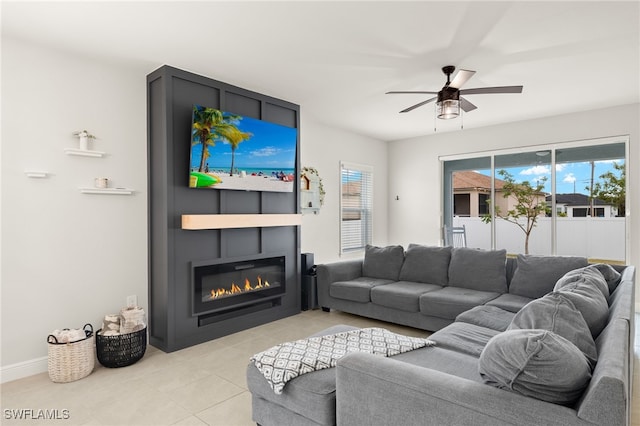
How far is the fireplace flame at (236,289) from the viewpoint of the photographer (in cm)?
402

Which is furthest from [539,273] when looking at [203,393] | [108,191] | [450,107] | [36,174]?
[36,174]

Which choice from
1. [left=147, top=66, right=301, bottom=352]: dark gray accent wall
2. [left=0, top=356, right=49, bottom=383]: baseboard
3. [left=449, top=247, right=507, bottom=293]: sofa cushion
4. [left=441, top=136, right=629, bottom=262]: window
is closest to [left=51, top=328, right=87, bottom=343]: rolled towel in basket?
[left=0, top=356, right=49, bottom=383]: baseboard

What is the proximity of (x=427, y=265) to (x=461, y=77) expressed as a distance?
2350 millimetres

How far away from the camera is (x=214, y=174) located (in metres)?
3.85

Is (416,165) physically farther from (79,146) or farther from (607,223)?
(79,146)

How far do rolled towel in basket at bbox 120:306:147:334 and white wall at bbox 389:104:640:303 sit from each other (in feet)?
15.8

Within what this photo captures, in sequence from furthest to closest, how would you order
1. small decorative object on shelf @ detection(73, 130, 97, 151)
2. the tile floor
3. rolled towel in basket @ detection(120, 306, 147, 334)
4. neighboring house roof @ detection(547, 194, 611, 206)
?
neighboring house roof @ detection(547, 194, 611, 206), rolled towel in basket @ detection(120, 306, 147, 334), small decorative object on shelf @ detection(73, 130, 97, 151), the tile floor

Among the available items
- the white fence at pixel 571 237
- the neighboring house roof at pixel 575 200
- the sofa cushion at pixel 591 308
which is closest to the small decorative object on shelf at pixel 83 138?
the sofa cushion at pixel 591 308

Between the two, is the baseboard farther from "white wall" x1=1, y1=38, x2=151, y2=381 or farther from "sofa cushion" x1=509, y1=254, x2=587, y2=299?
"sofa cushion" x1=509, y1=254, x2=587, y2=299

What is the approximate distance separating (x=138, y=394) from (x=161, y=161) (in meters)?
2.03

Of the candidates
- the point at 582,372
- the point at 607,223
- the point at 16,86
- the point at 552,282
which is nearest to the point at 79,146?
the point at 16,86

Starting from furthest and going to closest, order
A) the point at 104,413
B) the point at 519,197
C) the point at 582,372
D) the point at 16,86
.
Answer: the point at 519,197 → the point at 16,86 → the point at 104,413 → the point at 582,372

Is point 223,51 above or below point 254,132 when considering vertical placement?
above

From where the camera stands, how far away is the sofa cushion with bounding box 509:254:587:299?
12.5ft
